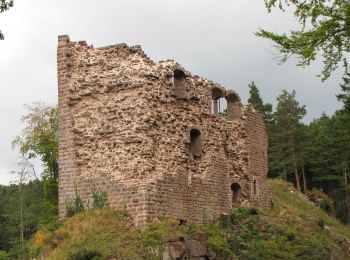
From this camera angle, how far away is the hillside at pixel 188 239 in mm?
20141

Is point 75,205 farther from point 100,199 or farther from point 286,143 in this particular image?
point 286,143

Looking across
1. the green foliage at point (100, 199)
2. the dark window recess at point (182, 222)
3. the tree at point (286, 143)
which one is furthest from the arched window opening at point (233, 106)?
the tree at point (286, 143)

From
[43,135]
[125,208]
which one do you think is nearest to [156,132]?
[125,208]

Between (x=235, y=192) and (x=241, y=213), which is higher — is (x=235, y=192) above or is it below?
above

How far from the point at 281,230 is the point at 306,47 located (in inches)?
461

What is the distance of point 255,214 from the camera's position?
25844mm

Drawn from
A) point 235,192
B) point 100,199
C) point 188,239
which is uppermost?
point 235,192

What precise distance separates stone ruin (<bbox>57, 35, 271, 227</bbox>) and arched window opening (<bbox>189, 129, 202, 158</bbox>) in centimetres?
4

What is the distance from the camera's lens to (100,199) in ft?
73.3

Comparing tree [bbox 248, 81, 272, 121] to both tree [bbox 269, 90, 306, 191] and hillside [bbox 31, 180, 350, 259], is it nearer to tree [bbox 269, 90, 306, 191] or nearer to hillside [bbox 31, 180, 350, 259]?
tree [bbox 269, 90, 306, 191]

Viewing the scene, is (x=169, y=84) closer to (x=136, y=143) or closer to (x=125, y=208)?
(x=136, y=143)

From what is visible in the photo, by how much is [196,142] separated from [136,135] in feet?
11.6

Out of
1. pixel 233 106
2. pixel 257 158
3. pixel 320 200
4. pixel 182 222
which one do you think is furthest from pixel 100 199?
pixel 320 200

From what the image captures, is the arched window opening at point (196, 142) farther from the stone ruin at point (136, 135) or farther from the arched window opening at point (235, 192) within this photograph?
the arched window opening at point (235, 192)
